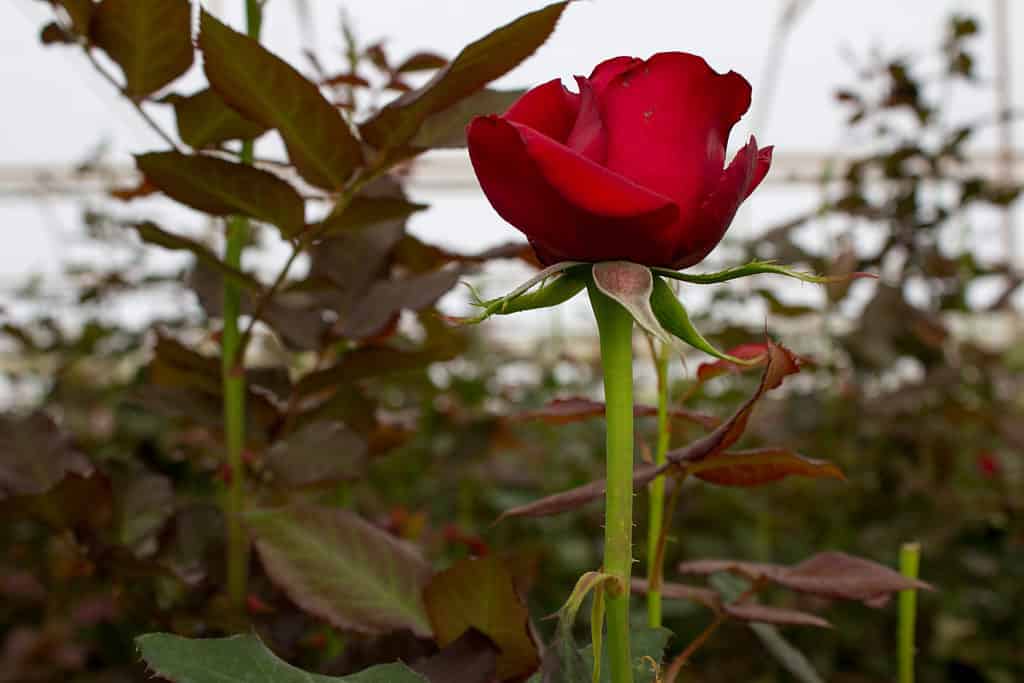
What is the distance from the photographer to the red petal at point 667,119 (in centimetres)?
24

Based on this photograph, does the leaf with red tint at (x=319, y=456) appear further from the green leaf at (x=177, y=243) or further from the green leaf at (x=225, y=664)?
the green leaf at (x=225, y=664)

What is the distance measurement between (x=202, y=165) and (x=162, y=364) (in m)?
0.16

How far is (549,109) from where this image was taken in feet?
0.84

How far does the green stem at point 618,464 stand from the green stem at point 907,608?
6.9 inches

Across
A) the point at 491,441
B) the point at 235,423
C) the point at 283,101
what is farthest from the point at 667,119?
the point at 491,441

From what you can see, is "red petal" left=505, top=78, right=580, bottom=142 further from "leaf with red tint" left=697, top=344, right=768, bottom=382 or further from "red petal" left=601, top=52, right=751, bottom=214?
"leaf with red tint" left=697, top=344, right=768, bottom=382

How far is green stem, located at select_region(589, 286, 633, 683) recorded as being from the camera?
9.4 inches

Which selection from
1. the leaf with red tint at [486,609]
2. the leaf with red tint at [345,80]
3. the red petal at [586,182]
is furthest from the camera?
the leaf with red tint at [345,80]

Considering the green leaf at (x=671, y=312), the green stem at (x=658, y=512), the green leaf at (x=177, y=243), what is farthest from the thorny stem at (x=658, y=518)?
the green leaf at (x=177, y=243)

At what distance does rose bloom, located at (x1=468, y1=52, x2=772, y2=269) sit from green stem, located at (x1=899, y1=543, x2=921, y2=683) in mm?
193

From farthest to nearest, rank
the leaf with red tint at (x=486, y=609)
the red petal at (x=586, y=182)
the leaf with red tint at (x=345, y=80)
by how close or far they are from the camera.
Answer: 1. the leaf with red tint at (x=345, y=80)
2. the leaf with red tint at (x=486, y=609)
3. the red petal at (x=586, y=182)

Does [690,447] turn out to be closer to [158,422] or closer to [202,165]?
[202,165]

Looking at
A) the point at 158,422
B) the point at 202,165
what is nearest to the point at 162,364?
the point at 202,165

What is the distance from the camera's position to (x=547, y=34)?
36cm
